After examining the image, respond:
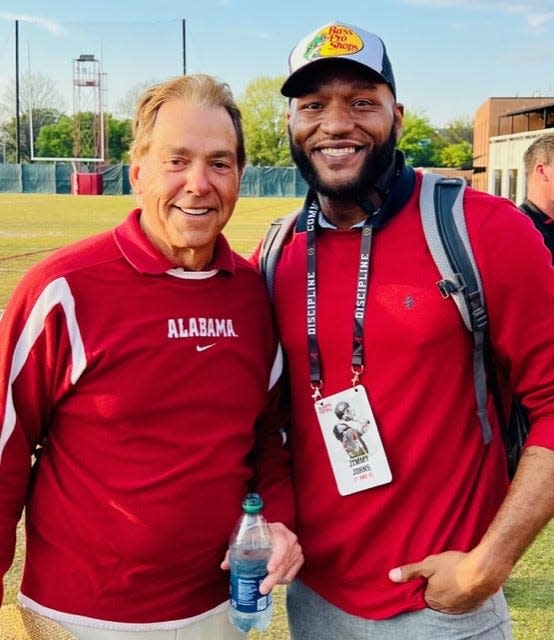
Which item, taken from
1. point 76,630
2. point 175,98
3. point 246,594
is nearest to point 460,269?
point 175,98

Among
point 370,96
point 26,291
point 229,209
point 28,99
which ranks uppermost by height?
point 28,99

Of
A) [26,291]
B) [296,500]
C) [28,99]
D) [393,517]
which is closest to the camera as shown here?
[26,291]

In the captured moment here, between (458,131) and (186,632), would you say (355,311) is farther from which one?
(458,131)

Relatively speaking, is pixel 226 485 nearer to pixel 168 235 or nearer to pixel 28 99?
pixel 168 235

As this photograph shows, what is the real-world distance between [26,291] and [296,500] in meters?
1.05

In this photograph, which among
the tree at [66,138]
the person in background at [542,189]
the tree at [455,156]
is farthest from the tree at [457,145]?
the person in background at [542,189]

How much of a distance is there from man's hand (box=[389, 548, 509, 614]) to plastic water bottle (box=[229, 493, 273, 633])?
14.8 inches

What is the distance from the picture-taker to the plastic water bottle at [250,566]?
2.26m

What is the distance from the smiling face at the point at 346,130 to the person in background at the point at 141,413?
319mm

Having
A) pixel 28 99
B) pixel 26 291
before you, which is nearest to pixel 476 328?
pixel 26 291

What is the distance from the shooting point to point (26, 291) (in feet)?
7.30

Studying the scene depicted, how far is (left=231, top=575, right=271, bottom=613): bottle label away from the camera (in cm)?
225

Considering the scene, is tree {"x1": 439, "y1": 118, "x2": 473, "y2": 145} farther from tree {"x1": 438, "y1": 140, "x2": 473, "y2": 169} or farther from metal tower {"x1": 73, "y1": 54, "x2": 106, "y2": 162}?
metal tower {"x1": 73, "y1": 54, "x2": 106, "y2": 162}

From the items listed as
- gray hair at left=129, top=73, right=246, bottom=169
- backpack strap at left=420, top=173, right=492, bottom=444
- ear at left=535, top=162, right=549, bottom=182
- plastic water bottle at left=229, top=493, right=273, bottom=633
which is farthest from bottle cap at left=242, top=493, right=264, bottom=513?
ear at left=535, top=162, right=549, bottom=182
